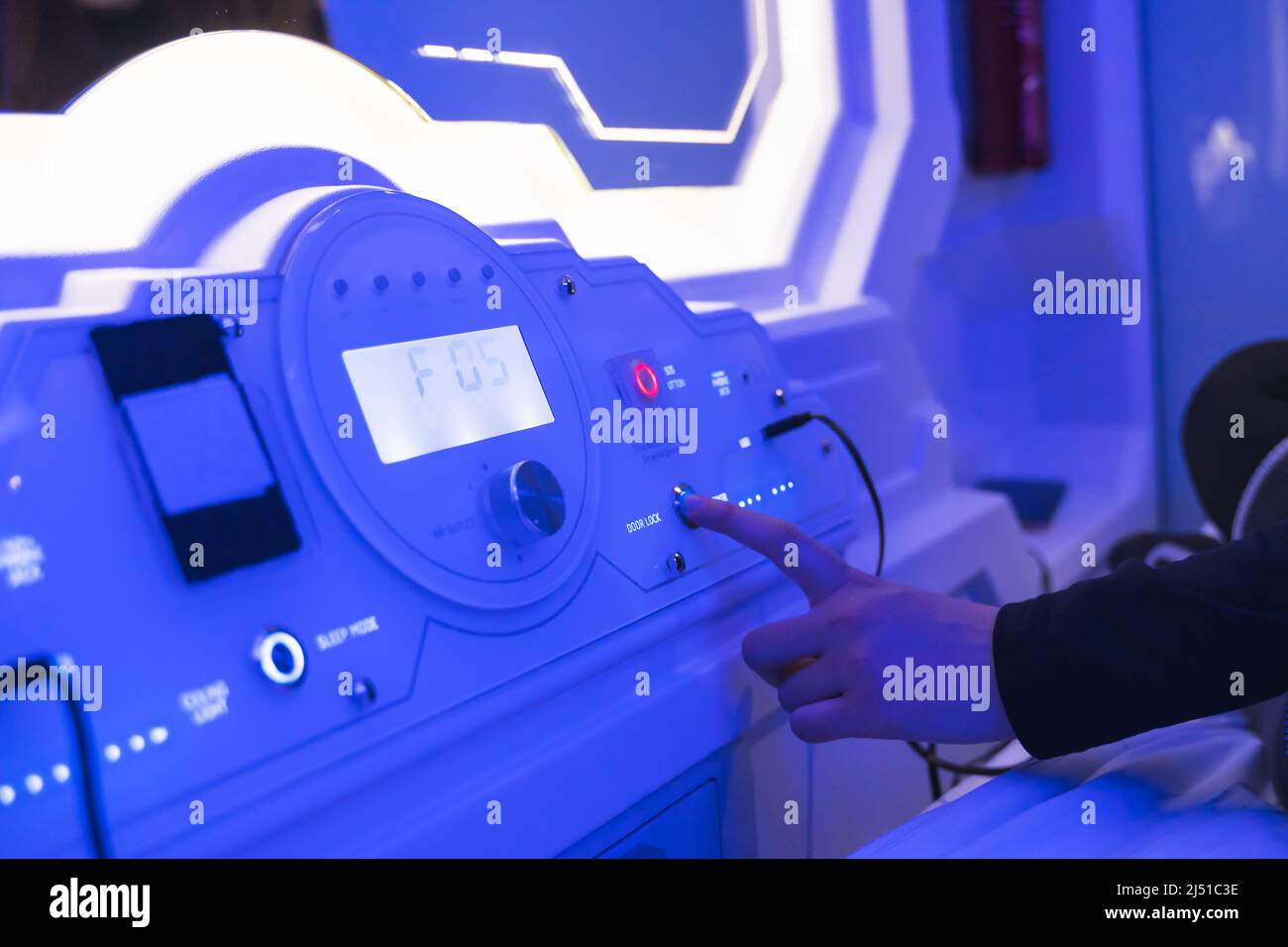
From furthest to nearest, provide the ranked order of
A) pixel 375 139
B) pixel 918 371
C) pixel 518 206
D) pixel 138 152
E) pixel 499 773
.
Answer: pixel 918 371
pixel 518 206
pixel 375 139
pixel 138 152
pixel 499 773

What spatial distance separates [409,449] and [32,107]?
0.37 meters

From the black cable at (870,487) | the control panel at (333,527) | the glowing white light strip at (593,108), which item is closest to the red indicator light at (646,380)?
the control panel at (333,527)

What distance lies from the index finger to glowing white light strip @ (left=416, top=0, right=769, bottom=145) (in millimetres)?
561

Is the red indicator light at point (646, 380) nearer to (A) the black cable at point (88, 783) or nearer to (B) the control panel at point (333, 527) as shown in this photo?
(B) the control panel at point (333, 527)

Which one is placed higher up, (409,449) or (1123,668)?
(409,449)

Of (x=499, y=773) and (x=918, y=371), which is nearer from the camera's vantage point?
(x=499, y=773)

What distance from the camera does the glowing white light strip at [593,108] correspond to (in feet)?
3.40

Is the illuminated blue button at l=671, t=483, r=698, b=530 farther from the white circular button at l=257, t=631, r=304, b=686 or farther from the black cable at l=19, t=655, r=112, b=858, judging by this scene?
the black cable at l=19, t=655, r=112, b=858

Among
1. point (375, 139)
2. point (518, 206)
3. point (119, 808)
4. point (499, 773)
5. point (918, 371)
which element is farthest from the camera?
point (918, 371)

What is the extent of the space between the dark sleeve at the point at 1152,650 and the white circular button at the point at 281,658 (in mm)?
424

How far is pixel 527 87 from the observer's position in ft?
3.59

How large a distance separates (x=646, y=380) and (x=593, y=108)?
0.54 meters
